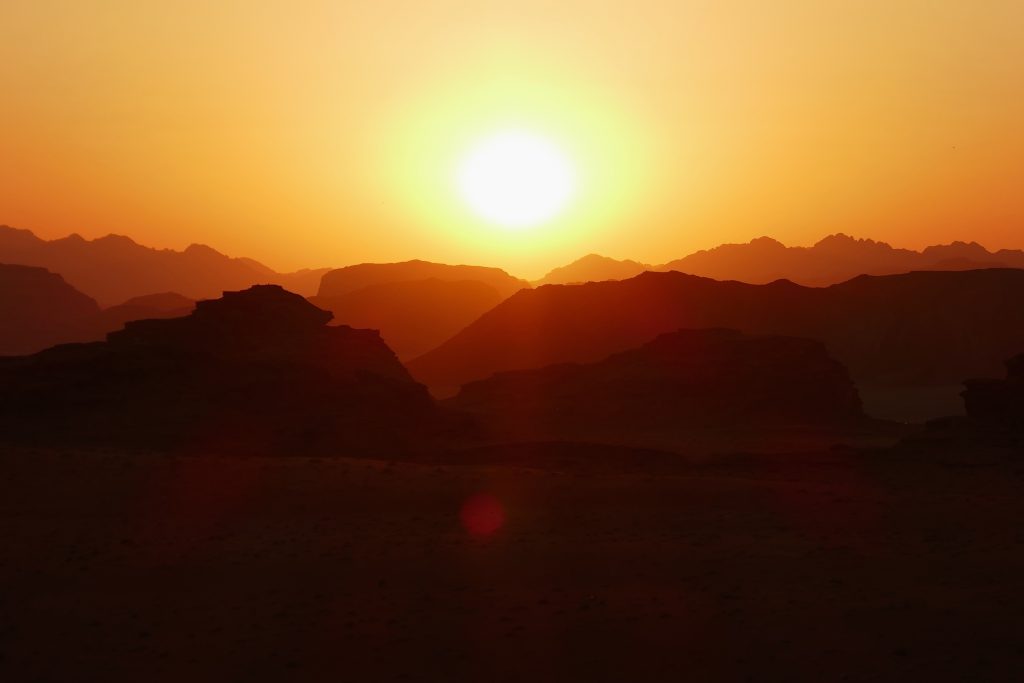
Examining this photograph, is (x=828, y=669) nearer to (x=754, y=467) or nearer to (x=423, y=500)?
(x=423, y=500)

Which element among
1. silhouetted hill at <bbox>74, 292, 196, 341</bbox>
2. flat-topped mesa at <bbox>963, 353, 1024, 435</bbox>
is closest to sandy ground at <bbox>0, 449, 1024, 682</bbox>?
flat-topped mesa at <bbox>963, 353, 1024, 435</bbox>

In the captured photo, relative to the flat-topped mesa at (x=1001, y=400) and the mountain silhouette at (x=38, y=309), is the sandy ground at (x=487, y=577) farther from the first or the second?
the mountain silhouette at (x=38, y=309)

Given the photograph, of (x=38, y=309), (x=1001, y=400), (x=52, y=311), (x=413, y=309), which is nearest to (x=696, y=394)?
(x=1001, y=400)

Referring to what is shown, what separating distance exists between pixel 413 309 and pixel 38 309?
5703cm

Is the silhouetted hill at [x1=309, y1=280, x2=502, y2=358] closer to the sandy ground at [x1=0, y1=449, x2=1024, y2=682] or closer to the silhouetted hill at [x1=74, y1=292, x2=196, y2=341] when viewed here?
the silhouetted hill at [x1=74, y1=292, x2=196, y2=341]

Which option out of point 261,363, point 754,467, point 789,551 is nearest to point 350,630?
point 789,551

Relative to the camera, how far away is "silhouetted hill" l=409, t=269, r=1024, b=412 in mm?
81750

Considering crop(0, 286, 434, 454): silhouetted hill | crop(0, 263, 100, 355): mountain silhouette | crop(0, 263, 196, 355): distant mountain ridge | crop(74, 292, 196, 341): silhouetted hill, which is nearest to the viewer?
Result: crop(0, 286, 434, 454): silhouetted hill

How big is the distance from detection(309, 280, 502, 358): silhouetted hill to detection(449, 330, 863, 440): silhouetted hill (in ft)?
291

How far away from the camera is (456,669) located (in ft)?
37.9

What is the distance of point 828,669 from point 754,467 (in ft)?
61.0

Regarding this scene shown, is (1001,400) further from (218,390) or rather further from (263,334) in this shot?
(263,334)

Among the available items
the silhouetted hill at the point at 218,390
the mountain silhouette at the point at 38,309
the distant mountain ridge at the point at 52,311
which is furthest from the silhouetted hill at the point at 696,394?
the mountain silhouette at the point at 38,309

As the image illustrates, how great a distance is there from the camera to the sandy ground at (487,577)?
11.7m
